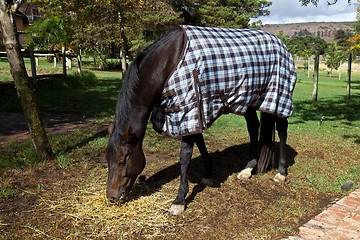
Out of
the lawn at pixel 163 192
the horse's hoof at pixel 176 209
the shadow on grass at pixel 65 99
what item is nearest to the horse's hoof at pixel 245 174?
the lawn at pixel 163 192

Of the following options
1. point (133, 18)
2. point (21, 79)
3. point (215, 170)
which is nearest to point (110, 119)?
point (21, 79)

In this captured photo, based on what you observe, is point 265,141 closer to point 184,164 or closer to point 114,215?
point 184,164

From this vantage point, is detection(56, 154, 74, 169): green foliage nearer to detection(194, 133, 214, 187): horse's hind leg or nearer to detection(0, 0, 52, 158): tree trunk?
detection(0, 0, 52, 158): tree trunk

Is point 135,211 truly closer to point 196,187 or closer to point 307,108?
point 196,187

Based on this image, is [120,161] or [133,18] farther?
[133,18]

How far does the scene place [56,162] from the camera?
4.64m

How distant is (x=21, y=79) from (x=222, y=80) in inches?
105

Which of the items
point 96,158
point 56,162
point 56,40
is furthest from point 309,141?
point 56,40

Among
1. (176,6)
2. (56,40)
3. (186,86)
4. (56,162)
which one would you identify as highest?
(176,6)

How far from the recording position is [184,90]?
3.25 metres

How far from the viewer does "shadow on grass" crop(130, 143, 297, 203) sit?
399 cm

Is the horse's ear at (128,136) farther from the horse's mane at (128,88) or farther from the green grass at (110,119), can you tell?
the green grass at (110,119)

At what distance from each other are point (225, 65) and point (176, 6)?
23.6 metres

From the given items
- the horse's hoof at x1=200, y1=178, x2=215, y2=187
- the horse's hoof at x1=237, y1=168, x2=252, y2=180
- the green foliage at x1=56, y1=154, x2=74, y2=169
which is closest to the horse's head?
the horse's hoof at x1=200, y1=178, x2=215, y2=187
